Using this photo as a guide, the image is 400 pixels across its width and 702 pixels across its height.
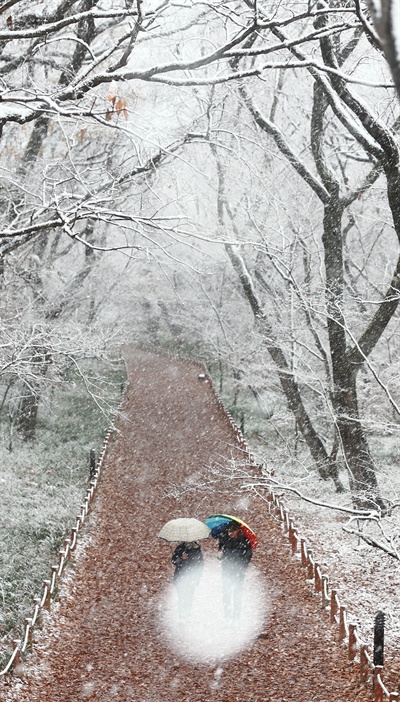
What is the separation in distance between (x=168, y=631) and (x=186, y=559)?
3.48ft

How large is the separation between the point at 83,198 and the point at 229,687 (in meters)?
5.79

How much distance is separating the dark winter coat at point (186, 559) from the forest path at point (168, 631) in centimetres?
89

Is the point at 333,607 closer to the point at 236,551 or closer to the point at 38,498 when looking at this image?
the point at 236,551

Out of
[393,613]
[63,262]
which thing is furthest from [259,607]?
[63,262]

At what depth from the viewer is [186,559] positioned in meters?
8.16

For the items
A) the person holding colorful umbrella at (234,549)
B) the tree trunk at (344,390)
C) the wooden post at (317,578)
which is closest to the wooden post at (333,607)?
the wooden post at (317,578)

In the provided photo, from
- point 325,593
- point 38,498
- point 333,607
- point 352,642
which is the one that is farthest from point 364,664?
point 38,498

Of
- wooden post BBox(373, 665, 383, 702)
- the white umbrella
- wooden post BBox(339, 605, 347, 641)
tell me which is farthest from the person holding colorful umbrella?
wooden post BBox(373, 665, 383, 702)

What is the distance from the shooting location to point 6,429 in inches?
842

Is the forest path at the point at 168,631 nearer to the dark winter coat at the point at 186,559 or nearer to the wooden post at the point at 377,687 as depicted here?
the wooden post at the point at 377,687

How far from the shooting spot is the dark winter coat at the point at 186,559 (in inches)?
320

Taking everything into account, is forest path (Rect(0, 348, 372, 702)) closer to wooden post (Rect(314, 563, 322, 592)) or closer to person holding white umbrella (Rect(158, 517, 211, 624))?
wooden post (Rect(314, 563, 322, 592))

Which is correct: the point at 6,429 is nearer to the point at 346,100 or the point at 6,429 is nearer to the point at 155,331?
the point at 346,100

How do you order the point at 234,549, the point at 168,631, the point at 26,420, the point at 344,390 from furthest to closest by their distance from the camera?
the point at 26,420 → the point at 344,390 → the point at 168,631 → the point at 234,549
